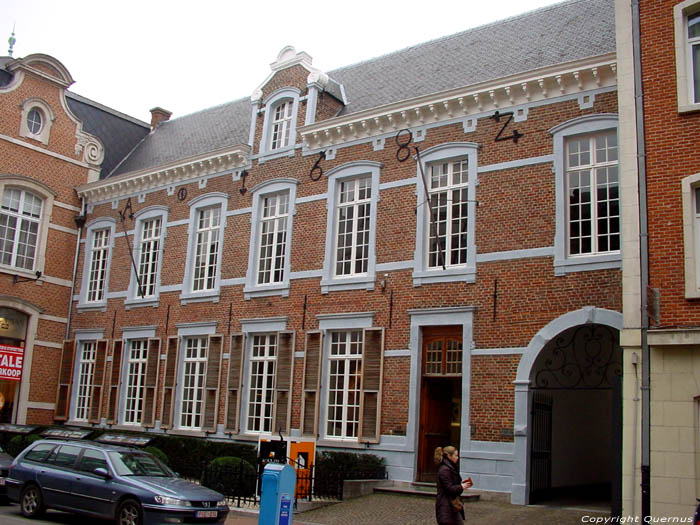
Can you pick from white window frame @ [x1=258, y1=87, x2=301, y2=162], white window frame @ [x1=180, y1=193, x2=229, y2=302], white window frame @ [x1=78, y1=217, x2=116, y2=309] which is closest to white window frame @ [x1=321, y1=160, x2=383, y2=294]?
white window frame @ [x1=258, y1=87, x2=301, y2=162]

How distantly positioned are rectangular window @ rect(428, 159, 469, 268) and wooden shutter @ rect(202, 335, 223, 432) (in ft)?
23.0

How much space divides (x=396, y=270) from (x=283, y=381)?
13.9 feet

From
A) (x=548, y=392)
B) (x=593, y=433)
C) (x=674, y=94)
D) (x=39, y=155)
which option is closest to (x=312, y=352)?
(x=548, y=392)

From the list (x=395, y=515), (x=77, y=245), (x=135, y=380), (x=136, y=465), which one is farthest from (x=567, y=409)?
(x=77, y=245)

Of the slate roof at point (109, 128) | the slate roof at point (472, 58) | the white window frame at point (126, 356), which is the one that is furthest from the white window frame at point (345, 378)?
the slate roof at point (109, 128)

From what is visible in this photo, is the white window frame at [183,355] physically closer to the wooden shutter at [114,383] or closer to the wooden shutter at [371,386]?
the wooden shutter at [114,383]

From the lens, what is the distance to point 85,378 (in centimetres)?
2462

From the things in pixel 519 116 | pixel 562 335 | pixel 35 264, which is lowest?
pixel 562 335

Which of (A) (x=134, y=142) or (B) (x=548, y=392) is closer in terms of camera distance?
(B) (x=548, y=392)

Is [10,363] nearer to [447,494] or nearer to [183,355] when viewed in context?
[183,355]

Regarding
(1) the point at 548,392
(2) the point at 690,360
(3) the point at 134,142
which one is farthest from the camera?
(3) the point at 134,142

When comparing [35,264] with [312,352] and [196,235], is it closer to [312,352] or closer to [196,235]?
[196,235]

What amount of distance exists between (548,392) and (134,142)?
19.9 metres

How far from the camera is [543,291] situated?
49.5 feet
